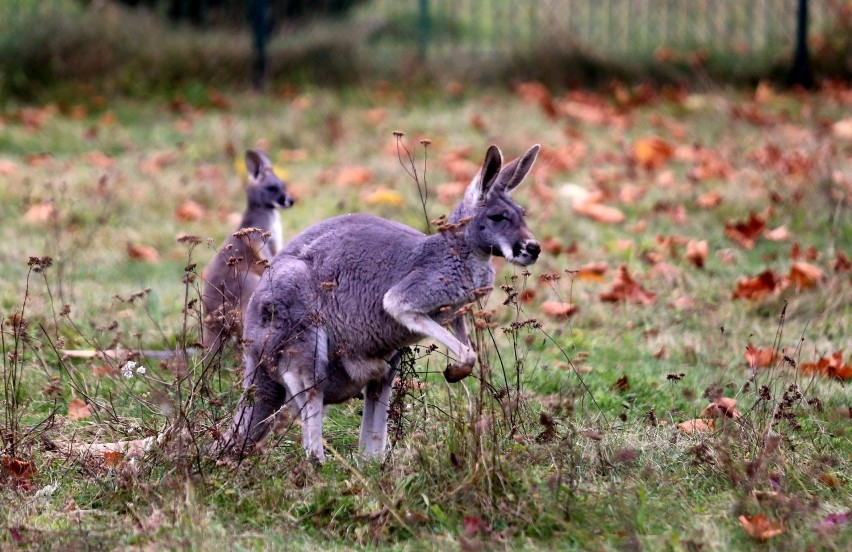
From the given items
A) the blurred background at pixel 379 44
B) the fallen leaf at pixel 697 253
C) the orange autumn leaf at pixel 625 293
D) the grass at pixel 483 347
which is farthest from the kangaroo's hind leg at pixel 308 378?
the blurred background at pixel 379 44

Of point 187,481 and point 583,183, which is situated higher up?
point 187,481

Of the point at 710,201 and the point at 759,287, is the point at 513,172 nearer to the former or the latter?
the point at 759,287

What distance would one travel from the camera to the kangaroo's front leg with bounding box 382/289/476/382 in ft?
12.2

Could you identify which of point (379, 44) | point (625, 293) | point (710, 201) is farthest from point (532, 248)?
point (379, 44)

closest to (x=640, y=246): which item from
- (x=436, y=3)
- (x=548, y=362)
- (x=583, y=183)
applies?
(x=583, y=183)

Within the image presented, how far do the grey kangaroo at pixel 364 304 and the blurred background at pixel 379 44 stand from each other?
728 cm

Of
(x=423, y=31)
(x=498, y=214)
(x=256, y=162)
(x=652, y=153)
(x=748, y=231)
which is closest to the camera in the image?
(x=498, y=214)

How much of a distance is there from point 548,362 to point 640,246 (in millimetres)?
2089

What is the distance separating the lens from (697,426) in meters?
4.24

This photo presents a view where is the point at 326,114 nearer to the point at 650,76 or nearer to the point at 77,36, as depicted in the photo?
the point at 77,36

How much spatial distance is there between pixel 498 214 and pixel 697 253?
9.68 ft

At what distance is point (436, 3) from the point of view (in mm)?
14062

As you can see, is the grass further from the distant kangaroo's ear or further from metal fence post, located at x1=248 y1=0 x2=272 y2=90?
the distant kangaroo's ear

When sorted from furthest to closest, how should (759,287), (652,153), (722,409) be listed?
(652,153) < (759,287) < (722,409)
